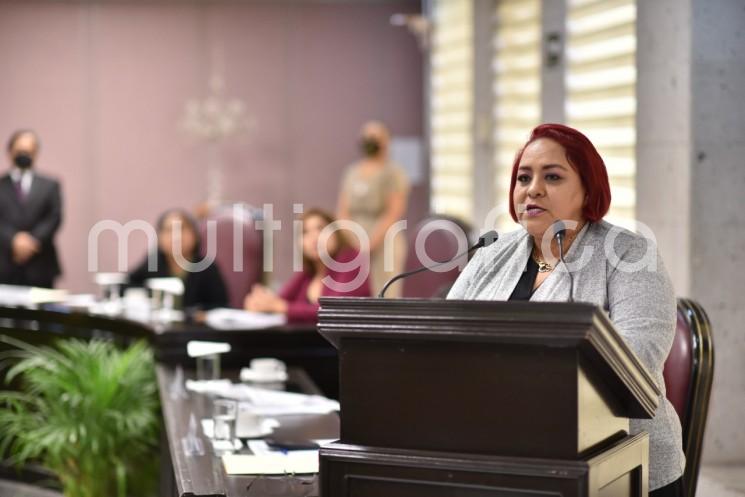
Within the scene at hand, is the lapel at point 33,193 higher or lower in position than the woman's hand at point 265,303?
higher

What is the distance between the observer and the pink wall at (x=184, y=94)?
9.80 meters

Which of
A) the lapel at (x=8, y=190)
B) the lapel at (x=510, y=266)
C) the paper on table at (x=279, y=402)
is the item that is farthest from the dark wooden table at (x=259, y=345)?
the lapel at (x=8, y=190)

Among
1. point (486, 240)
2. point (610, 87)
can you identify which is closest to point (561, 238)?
point (486, 240)

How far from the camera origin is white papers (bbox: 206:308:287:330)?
485cm

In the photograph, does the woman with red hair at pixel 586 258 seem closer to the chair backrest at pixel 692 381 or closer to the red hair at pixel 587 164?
the red hair at pixel 587 164

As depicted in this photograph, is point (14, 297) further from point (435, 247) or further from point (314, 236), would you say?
point (435, 247)

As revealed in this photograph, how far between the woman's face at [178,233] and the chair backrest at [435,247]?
147 cm

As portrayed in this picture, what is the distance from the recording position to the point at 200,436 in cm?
313

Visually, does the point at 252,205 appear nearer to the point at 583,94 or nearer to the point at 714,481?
the point at 583,94

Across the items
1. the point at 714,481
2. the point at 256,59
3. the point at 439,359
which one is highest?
the point at 256,59

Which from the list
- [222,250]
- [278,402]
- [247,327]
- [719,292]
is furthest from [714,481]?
[222,250]

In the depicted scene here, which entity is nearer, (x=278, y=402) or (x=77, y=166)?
(x=278, y=402)

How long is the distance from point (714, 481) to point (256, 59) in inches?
292

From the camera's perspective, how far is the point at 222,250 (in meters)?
6.21
